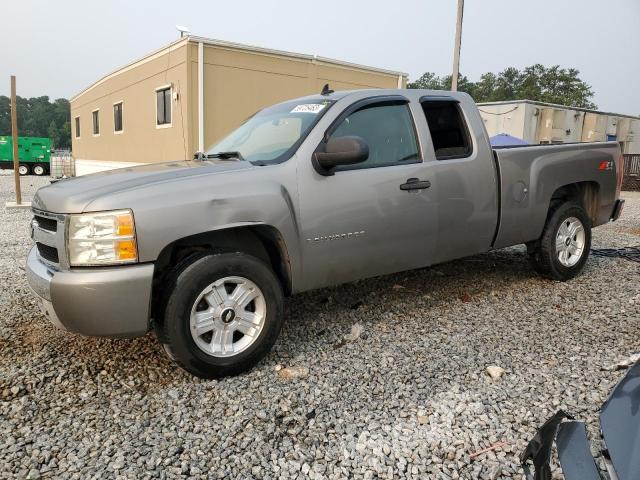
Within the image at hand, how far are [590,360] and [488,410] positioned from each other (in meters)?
1.15

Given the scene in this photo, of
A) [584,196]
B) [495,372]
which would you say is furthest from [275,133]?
[584,196]

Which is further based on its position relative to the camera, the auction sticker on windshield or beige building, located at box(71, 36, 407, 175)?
beige building, located at box(71, 36, 407, 175)

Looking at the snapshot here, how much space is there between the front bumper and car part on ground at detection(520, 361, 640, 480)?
2.16 metres

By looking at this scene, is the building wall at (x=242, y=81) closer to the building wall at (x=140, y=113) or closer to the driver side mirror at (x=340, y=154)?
the building wall at (x=140, y=113)

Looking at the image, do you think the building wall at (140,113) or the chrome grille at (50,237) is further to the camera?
the building wall at (140,113)

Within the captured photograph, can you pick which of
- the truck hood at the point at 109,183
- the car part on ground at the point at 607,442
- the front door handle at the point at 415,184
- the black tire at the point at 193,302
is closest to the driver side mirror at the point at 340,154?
the truck hood at the point at 109,183

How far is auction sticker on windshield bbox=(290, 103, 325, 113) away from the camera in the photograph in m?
3.94

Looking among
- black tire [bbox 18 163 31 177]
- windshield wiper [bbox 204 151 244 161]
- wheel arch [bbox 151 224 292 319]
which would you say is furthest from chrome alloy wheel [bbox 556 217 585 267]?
black tire [bbox 18 163 31 177]

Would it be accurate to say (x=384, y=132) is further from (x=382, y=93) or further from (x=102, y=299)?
(x=102, y=299)

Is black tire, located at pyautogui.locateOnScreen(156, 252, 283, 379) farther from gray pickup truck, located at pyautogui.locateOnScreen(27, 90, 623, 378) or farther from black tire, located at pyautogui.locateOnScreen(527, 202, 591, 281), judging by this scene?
black tire, located at pyautogui.locateOnScreen(527, 202, 591, 281)

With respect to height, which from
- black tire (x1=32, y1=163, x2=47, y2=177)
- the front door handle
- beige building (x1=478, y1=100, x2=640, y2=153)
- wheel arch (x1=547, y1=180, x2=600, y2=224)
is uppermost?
beige building (x1=478, y1=100, x2=640, y2=153)

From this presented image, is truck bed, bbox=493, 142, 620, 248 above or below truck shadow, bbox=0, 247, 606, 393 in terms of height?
above

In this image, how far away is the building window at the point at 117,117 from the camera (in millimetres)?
20397

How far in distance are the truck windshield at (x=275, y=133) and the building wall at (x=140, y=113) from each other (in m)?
10.2
